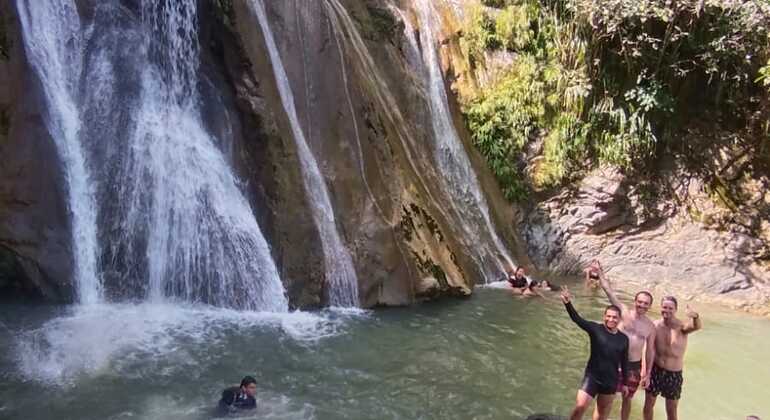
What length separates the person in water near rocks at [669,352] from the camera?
6.58 meters

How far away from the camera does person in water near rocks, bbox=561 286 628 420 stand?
6328mm

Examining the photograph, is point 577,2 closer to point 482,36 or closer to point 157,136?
point 482,36

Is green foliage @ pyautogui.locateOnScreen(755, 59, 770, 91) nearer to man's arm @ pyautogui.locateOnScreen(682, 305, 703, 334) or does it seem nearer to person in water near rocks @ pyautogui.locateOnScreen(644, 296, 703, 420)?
person in water near rocks @ pyautogui.locateOnScreen(644, 296, 703, 420)

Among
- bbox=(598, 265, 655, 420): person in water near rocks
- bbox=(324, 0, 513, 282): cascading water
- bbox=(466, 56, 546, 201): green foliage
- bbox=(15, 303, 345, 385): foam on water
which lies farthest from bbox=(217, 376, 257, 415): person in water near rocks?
bbox=(466, 56, 546, 201): green foliage

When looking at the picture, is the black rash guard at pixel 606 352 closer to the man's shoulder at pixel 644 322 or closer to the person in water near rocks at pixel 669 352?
the man's shoulder at pixel 644 322

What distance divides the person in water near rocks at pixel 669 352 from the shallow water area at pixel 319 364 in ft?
3.89

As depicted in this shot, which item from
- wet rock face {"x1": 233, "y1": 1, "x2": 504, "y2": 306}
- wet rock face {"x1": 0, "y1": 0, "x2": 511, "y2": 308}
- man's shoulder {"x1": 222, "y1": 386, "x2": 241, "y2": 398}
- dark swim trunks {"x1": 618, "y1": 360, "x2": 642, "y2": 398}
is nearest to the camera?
dark swim trunks {"x1": 618, "y1": 360, "x2": 642, "y2": 398}

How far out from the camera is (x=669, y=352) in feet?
21.8

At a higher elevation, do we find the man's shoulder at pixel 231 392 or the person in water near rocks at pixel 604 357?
the person in water near rocks at pixel 604 357

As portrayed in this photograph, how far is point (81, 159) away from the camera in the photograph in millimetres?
9906

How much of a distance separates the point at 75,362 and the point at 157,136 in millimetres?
4031

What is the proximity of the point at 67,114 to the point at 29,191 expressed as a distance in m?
1.27

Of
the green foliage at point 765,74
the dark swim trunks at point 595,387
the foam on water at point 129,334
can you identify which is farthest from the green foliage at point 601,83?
the dark swim trunks at point 595,387

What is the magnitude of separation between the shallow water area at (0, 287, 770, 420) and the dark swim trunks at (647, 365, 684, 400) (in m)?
1.17
